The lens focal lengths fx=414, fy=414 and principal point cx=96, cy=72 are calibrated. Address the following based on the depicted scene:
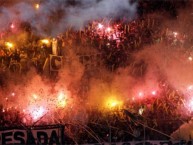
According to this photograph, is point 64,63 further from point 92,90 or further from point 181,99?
point 181,99

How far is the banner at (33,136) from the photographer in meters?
10.1

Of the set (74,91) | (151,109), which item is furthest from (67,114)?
(151,109)

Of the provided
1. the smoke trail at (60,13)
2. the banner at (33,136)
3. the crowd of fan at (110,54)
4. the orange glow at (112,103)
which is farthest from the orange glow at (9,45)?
A: the banner at (33,136)

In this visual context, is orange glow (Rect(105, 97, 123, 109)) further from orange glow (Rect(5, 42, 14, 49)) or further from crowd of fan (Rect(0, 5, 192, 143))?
orange glow (Rect(5, 42, 14, 49))

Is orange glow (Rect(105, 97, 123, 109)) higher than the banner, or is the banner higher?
orange glow (Rect(105, 97, 123, 109))

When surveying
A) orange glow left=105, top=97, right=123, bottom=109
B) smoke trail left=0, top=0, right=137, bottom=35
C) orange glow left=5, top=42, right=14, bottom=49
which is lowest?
orange glow left=105, top=97, right=123, bottom=109

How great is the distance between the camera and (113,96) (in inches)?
571

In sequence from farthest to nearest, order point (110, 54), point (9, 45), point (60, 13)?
point (9, 45)
point (60, 13)
point (110, 54)

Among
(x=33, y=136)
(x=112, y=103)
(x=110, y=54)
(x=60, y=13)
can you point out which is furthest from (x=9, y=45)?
(x=33, y=136)

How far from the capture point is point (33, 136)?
10133 millimetres

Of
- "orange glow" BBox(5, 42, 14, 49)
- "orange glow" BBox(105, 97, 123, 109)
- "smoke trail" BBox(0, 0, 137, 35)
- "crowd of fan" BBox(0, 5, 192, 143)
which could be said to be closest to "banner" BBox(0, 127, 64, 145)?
"crowd of fan" BBox(0, 5, 192, 143)

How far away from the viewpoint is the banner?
10.1 metres

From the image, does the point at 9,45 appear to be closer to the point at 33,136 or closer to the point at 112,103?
the point at 112,103

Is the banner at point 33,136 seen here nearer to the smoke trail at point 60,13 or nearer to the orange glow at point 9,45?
the smoke trail at point 60,13
